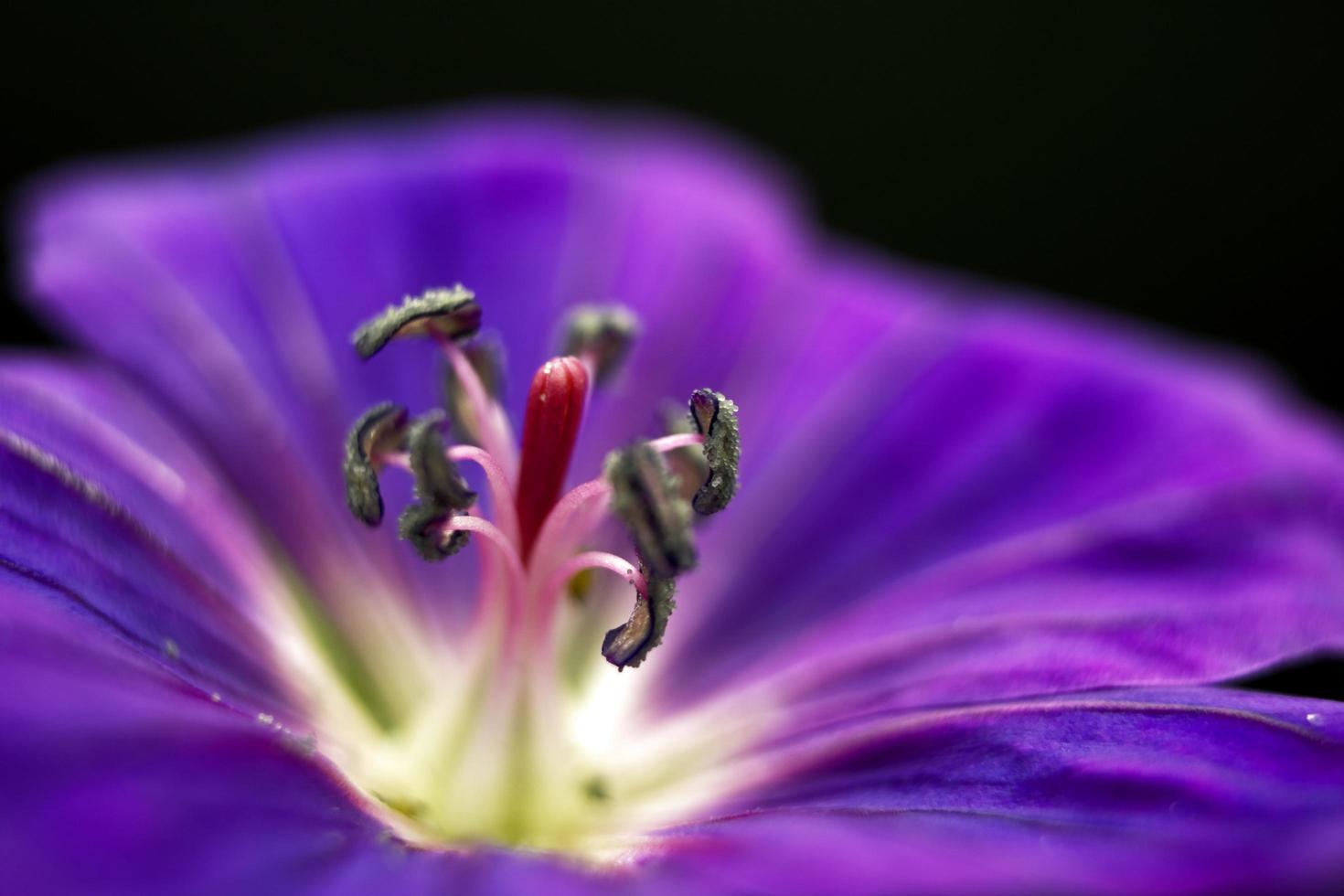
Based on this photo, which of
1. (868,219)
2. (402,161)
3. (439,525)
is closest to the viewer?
(439,525)

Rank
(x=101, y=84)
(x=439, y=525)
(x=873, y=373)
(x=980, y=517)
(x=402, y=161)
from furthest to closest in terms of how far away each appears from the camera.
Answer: (x=101, y=84)
(x=402, y=161)
(x=873, y=373)
(x=980, y=517)
(x=439, y=525)

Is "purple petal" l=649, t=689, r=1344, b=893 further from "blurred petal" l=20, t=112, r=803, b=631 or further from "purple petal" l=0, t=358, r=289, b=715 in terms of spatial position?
"blurred petal" l=20, t=112, r=803, b=631

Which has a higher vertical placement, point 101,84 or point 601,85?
point 601,85

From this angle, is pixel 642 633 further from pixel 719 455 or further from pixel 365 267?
pixel 365 267

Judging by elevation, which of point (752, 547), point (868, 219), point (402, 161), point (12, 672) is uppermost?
point (868, 219)

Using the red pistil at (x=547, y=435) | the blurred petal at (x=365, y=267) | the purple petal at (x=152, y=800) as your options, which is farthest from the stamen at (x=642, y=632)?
the blurred petal at (x=365, y=267)

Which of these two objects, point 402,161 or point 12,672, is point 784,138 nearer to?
point 402,161

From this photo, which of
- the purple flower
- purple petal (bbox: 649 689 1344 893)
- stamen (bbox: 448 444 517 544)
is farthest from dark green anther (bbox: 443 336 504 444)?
purple petal (bbox: 649 689 1344 893)

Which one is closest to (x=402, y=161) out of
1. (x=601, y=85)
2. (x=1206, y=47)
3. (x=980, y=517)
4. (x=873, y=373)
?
(x=873, y=373)
